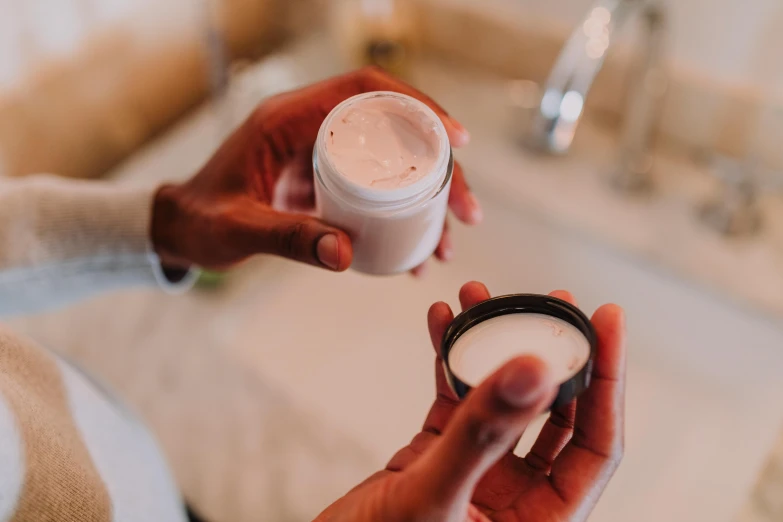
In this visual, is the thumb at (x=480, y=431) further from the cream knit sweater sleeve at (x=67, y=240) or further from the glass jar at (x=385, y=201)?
the cream knit sweater sleeve at (x=67, y=240)

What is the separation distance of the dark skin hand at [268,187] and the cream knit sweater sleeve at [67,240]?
1.6 inches

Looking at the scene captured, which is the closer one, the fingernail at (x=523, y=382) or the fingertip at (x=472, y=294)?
the fingernail at (x=523, y=382)

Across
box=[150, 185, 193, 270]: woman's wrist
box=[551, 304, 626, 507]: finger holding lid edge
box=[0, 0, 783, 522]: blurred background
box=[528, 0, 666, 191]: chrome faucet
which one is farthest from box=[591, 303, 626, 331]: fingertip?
box=[150, 185, 193, 270]: woman's wrist

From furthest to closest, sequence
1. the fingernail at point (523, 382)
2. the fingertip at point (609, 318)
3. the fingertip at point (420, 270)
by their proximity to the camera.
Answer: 1. the fingertip at point (420, 270)
2. the fingertip at point (609, 318)
3. the fingernail at point (523, 382)

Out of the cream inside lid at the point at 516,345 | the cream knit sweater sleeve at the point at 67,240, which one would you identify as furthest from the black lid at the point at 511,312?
the cream knit sweater sleeve at the point at 67,240

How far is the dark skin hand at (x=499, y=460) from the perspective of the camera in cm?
30

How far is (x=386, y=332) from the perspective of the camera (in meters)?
0.72

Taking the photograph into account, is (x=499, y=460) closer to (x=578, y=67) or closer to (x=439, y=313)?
(x=439, y=313)

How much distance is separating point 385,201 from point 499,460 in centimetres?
16

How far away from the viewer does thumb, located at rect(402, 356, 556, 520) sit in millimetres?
280

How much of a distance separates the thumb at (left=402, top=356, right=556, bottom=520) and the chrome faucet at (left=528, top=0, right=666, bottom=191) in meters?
0.34

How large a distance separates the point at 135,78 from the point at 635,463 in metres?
0.80

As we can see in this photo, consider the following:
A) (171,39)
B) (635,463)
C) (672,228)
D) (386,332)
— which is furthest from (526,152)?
(171,39)

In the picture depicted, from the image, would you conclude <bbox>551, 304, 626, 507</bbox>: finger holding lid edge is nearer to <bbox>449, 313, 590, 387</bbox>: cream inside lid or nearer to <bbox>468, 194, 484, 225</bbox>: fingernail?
<bbox>449, 313, 590, 387</bbox>: cream inside lid
